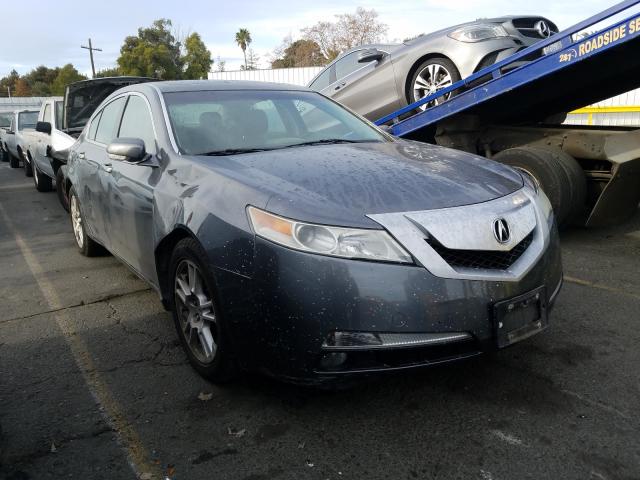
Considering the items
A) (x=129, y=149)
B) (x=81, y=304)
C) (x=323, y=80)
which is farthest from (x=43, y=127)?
(x=129, y=149)

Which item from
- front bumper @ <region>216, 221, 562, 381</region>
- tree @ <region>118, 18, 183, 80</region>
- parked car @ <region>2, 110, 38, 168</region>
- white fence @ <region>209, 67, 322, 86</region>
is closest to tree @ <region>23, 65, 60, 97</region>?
tree @ <region>118, 18, 183, 80</region>

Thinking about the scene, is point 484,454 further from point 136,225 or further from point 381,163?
point 136,225

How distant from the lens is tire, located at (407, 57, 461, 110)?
6946 millimetres

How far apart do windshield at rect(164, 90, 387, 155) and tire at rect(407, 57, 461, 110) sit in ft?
9.45

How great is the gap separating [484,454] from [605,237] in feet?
14.5

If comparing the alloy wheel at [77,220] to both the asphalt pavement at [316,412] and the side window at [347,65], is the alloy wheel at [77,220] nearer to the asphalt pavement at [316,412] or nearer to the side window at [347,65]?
the asphalt pavement at [316,412]

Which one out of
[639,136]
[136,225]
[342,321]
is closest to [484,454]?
[342,321]

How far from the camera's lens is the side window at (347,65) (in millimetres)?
8672

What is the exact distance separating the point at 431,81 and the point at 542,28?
→ 162 centimetres

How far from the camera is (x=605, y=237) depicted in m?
6.09

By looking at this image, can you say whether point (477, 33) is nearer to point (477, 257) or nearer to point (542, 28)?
point (542, 28)

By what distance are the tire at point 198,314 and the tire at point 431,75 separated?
4.44 m

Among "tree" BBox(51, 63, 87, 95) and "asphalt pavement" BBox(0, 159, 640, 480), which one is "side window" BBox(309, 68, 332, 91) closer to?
"asphalt pavement" BBox(0, 159, 640, 480)

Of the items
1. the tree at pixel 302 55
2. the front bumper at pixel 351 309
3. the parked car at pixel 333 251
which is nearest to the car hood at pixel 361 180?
the parked car at pixel 333 251
